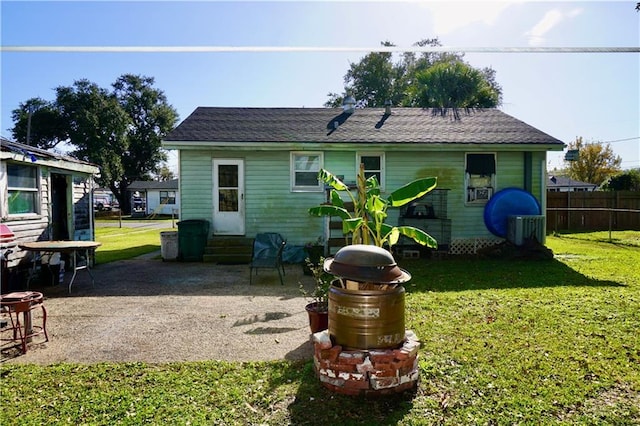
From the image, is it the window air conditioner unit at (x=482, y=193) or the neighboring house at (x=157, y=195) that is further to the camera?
the neighboring house at (x=157, y=195)

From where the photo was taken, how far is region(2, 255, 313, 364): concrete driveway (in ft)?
14.4

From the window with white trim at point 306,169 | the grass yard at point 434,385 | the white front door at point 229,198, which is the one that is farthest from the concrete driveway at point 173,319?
the window with white trim at point 306,169

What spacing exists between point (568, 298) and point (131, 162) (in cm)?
4520

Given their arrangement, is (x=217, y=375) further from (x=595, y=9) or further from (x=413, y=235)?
(x=595, y=9)

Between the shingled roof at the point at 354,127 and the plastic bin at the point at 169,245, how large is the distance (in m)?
2.69

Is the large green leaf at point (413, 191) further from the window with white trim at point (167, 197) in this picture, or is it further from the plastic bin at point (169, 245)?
the window with white trim at point (167, 197)

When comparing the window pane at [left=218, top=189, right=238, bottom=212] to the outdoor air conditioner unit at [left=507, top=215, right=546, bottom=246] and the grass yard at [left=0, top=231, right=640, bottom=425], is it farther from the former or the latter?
the outdoor air conditioner unit at [left=507, top=215, right=546, bottom=246]

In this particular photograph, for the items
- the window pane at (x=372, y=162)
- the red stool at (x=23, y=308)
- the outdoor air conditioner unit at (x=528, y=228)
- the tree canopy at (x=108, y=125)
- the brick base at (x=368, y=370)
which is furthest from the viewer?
the tree canopy at (x=108, y=125)

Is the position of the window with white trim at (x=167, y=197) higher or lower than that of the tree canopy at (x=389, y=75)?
lower

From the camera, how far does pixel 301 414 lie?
10.3ft

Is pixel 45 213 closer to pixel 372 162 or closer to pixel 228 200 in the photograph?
pixel 228 200

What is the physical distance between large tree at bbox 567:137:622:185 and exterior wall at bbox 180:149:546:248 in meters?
31.7

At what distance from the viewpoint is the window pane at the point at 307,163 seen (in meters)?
11.6

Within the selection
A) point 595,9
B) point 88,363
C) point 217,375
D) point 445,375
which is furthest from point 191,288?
point 595,9
